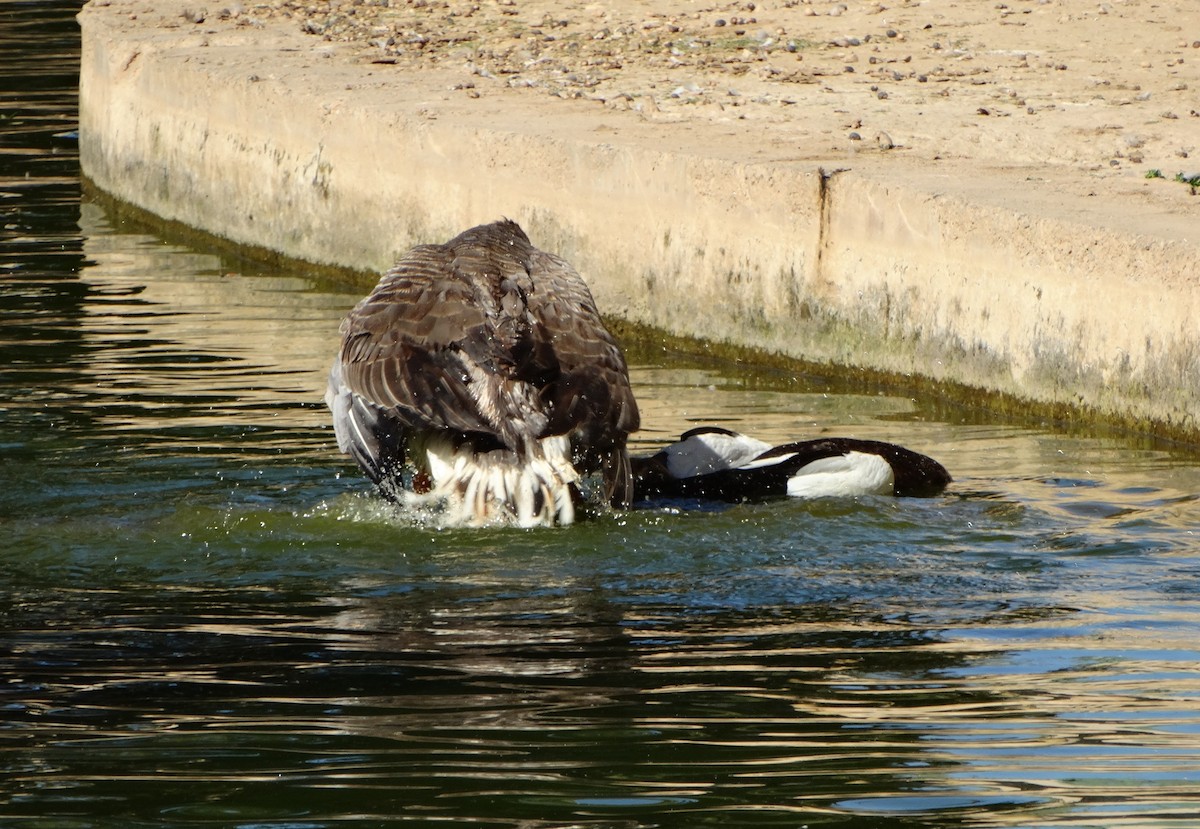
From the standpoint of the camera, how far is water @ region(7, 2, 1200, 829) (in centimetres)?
379

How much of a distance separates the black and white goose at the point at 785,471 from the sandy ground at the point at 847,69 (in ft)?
6.58

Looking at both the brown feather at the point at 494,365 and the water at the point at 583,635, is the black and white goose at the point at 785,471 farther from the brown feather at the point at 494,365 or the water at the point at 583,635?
the brown feather at the point at 494,365

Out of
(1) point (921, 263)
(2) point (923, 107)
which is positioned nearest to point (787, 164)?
(1) point (921, 263)

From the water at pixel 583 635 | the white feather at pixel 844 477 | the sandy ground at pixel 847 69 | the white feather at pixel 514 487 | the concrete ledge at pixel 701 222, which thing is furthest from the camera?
the sandy ground at pixel 847 69

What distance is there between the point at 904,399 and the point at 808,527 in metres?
2.38

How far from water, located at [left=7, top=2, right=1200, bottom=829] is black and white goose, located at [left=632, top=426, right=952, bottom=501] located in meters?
0.13

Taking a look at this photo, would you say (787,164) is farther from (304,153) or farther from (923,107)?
(304,153)

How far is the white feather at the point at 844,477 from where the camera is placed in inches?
266

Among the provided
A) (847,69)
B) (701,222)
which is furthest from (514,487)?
(847,69)

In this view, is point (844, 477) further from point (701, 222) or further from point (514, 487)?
point (701, 222)

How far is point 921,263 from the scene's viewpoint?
8.55 m

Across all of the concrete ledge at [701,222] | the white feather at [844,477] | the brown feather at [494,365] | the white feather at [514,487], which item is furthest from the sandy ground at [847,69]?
the white feather at [514,487]

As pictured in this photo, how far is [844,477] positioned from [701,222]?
2936mm

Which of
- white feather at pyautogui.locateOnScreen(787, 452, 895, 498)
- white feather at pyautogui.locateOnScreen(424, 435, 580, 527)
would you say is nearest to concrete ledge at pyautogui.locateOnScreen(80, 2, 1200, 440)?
white feather at pyautogui.locateOnScreen(787, 452, 895, 498)
